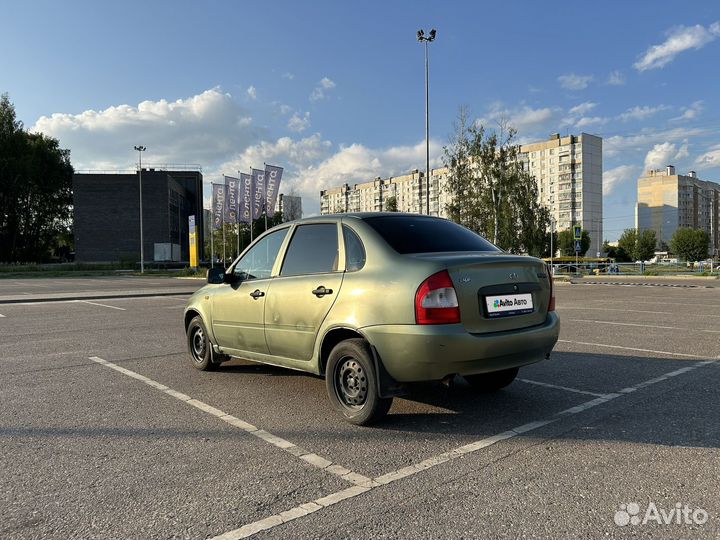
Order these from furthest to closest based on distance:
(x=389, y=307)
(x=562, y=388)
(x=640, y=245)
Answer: (x=640, y=245) < (x=562, y=388) < (x=389, y=307)

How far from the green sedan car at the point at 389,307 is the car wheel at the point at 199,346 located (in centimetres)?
103

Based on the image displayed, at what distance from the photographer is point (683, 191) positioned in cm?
14012

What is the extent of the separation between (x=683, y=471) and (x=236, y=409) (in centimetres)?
339

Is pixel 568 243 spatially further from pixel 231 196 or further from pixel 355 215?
pixel 355 215

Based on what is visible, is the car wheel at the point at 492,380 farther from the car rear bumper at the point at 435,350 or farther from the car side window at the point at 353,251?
the car side window at the point at 353,251

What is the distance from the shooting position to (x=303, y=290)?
4660 millimetres

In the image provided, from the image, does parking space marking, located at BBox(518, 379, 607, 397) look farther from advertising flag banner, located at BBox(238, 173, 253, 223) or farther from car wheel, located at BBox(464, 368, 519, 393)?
advertising flag banner, located at BBox(238, 173, 253, 223)

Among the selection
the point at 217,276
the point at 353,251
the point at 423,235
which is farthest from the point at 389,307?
the point at 217,276

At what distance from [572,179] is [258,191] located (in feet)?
277

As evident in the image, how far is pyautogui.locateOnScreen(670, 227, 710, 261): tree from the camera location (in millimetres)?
87375

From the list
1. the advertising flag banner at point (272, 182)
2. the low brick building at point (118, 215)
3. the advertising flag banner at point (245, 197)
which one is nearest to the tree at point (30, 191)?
the low brick building at point (118, 215)

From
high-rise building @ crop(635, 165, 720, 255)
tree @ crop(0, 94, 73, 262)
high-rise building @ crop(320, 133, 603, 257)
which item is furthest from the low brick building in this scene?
high-rise building @ crop(635, 165, 720, 255)

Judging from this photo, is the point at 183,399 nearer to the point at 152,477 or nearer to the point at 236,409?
the point at 236,409

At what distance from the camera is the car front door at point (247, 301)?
17.2 ft
